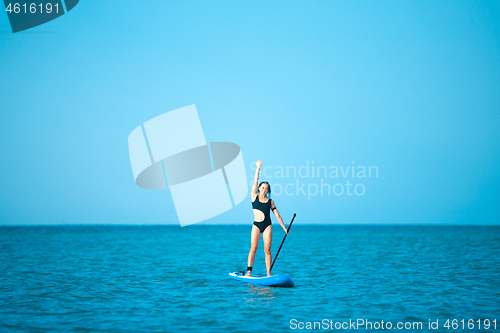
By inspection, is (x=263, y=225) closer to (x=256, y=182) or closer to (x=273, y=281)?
(x=256, y=182)

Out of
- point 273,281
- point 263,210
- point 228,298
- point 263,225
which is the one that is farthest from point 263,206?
point 228,298

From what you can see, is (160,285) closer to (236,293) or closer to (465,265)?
(236,293)

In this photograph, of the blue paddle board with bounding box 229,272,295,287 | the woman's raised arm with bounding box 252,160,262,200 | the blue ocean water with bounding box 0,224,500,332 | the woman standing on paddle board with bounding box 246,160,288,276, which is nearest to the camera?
the blue ocean water with bounding box 0,224,500,332

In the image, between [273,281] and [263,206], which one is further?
[273,281]

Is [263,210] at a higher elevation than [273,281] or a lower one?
higher

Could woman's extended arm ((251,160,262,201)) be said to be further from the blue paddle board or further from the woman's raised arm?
the blue paddle board

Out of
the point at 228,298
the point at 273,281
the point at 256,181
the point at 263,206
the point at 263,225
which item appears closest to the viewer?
the point at 228,298

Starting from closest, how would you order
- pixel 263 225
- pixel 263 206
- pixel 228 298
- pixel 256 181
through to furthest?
pixel 228 298
pixel 256 181
pixel 263 206
pixel 263 225

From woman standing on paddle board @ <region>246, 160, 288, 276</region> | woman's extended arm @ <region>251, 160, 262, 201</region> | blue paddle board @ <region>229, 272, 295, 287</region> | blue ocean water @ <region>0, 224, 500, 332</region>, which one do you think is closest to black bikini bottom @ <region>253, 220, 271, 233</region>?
woman standing on paddle board @ <region>246, 160, 288, 276</region>

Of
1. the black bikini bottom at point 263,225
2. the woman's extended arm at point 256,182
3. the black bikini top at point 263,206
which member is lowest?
the black bikini bottom at point 263,225

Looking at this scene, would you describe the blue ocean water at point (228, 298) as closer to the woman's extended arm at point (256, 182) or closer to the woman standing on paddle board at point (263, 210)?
the woman standing on paddle board at point (263, 210)

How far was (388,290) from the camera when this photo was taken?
12.1m

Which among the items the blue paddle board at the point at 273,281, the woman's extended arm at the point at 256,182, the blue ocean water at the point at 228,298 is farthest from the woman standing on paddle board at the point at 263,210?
the blue ocean water at the point at 228,298

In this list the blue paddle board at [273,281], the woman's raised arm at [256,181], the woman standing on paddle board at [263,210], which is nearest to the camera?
the woman's raised arm at [256,181]
